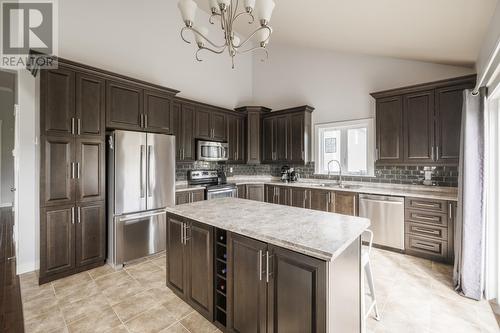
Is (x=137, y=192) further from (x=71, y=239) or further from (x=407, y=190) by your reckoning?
(x=407, y=190)

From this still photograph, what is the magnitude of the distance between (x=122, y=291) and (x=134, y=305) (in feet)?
1.13

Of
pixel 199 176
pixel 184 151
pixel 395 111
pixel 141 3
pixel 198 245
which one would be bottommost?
pixel 198 245

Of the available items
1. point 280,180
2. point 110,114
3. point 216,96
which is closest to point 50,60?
point 110,114

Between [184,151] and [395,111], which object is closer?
[395,111]

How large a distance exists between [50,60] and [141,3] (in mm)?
2264

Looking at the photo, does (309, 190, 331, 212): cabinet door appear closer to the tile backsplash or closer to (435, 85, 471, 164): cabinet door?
the tile backsplash

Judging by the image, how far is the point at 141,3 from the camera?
394cm

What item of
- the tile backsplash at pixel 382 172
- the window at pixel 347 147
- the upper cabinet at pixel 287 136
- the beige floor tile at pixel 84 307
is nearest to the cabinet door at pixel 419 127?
the tile backsplash at pixel 382 172

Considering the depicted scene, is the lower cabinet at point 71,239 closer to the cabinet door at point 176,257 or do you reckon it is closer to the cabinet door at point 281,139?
the cabinet door at point 176,257

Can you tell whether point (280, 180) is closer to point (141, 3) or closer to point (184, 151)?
point (184, 151)

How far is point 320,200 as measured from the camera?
4137 mm

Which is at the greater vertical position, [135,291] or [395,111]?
[395,111]

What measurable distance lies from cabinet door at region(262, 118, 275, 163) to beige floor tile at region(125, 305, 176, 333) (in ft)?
12.4

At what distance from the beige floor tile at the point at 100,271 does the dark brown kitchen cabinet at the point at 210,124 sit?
8.43 feet
